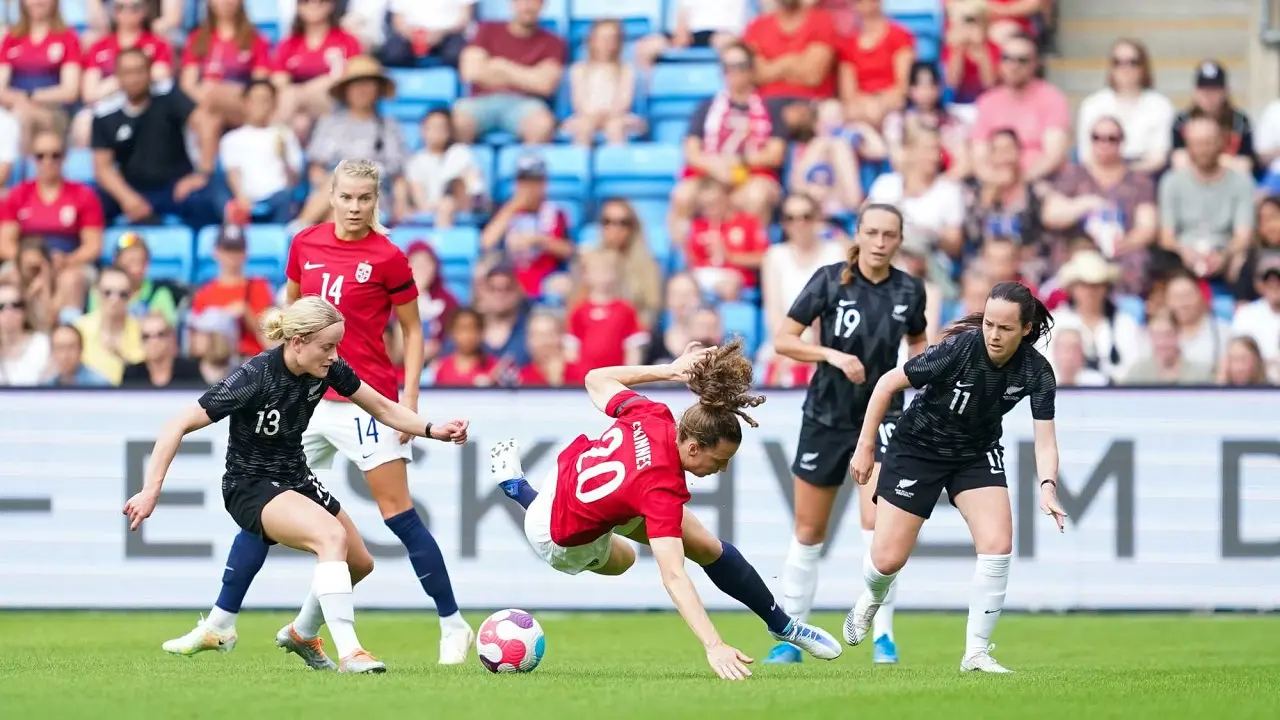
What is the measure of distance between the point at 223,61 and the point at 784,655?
9472 millimetres

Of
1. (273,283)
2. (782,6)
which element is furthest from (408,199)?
(782,6)

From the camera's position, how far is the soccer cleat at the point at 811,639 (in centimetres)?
732

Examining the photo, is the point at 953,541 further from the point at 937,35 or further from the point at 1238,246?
the point at 937,35

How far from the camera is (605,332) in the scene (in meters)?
13.0

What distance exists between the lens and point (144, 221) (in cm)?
1508

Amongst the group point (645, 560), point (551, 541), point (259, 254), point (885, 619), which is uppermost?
point (259, 254)

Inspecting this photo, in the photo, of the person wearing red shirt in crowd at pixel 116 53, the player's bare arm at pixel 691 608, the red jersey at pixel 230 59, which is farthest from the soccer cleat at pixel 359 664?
the person wearing red shirt in crowd at pixel 116 53

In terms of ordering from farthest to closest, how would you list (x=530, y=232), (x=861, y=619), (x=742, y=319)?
(x=530, y=232)
(x=742, y=319)
(x=861, y=619)

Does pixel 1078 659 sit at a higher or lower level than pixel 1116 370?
lower

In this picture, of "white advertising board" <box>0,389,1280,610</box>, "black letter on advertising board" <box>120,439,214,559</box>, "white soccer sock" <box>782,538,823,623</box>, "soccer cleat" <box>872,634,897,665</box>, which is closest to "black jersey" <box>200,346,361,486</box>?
"white soccer sock" <box>782,538,823,623</box>

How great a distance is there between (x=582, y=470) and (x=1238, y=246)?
7784 millimetres

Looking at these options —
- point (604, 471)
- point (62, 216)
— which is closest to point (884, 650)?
point (604, 471)

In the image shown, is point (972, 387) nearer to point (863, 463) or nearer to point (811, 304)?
point (863, 463)

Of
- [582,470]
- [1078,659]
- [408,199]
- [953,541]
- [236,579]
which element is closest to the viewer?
[582,470]
